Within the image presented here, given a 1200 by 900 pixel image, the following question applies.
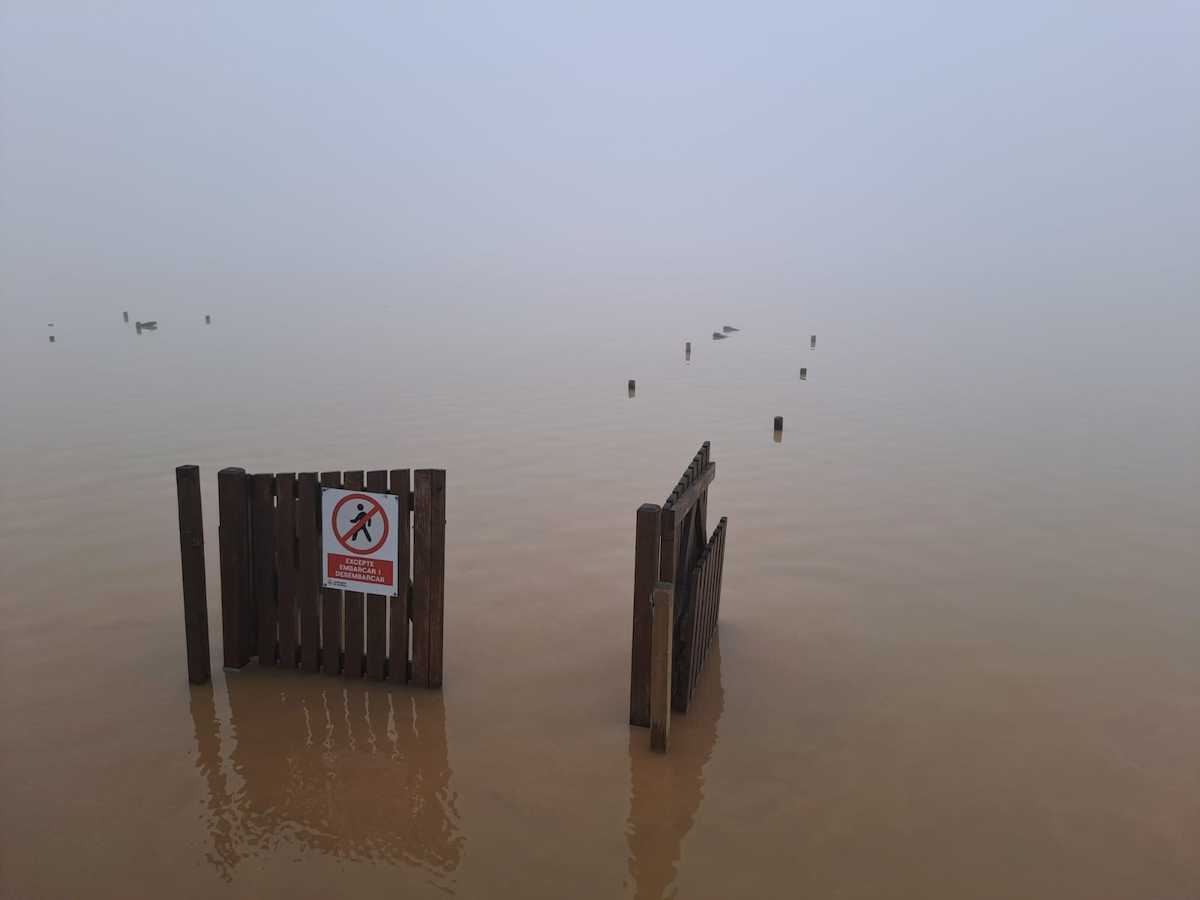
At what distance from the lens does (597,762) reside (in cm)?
601

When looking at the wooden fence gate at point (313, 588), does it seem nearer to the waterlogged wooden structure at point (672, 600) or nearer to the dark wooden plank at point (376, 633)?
the dark wooden plank at point (376, 633)

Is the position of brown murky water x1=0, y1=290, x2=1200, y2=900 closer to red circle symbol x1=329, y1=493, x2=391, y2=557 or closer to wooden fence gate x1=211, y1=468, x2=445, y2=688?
wooden fence gate x1=211, y1=468, x2=445, y2=688

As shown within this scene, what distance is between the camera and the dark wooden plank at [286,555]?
648cm

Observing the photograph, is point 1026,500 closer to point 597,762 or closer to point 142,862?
point 597,762

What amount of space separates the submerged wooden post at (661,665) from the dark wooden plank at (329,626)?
2418mm

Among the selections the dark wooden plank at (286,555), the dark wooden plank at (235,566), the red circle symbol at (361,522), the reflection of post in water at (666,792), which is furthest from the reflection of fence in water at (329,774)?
the red circle symbol at (361,522)

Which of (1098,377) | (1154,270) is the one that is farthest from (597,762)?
(1154,270)

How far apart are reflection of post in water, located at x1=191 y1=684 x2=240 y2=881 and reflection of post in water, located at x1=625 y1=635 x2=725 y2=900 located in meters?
2.26

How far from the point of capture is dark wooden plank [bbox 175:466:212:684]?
645 cm

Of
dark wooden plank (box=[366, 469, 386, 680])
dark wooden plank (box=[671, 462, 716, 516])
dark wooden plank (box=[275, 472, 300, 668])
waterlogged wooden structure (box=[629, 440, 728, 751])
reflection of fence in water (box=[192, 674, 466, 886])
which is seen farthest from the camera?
dark wooden plank (box=[366, 469, 386, 680])

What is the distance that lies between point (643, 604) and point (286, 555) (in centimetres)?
266

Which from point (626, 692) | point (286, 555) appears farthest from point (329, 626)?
point (626, 692)

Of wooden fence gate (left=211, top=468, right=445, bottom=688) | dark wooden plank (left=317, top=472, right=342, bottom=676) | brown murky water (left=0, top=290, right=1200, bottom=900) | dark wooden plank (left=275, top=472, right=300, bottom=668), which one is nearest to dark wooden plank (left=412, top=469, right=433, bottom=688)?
wooden fence gate (left=211, top=468, right=445, bottom=688)

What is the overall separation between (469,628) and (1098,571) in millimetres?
7018
